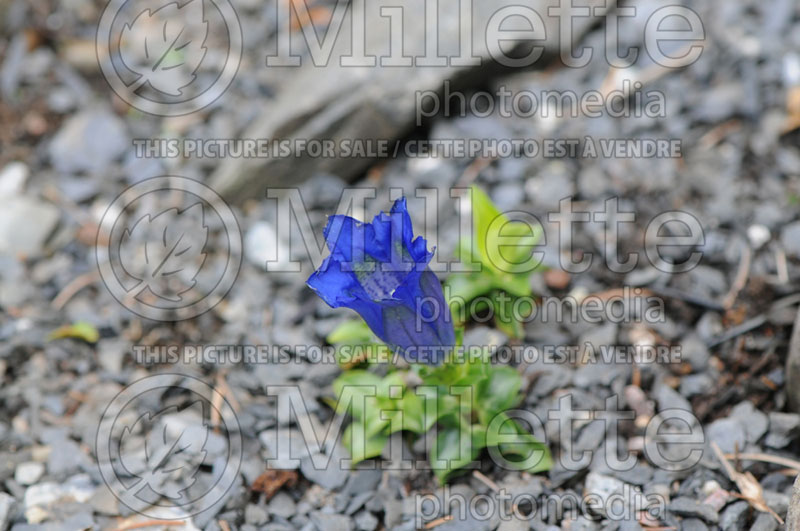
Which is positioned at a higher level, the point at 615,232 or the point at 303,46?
the point at 303,46

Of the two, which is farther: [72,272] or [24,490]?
[72,272]

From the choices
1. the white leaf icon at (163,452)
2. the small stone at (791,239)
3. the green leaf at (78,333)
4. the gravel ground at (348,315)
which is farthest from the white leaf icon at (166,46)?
the small stone at (791,239)

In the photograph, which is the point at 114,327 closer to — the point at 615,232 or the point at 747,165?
the point at 615,232

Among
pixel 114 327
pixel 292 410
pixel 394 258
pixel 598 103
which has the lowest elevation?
pixel 292 410

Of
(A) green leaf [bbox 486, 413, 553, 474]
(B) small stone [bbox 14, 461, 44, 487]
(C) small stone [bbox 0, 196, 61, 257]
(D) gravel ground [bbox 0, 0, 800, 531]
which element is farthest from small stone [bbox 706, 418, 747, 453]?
(C) small stone [bbox 0, 196, 61, 257]

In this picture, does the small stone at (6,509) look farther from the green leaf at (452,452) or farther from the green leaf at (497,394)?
the green leaf at (497,394)

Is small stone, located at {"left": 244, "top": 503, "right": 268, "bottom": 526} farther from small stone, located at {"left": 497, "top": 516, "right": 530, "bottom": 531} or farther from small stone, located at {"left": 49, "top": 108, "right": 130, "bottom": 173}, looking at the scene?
small stone, located at {"left": 49, "top": 108, "right": 130, "bottom": 173}

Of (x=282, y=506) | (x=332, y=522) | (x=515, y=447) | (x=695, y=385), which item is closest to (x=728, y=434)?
(x=695, y=385)

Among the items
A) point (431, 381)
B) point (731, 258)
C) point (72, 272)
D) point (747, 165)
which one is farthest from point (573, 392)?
point (72, 272)
